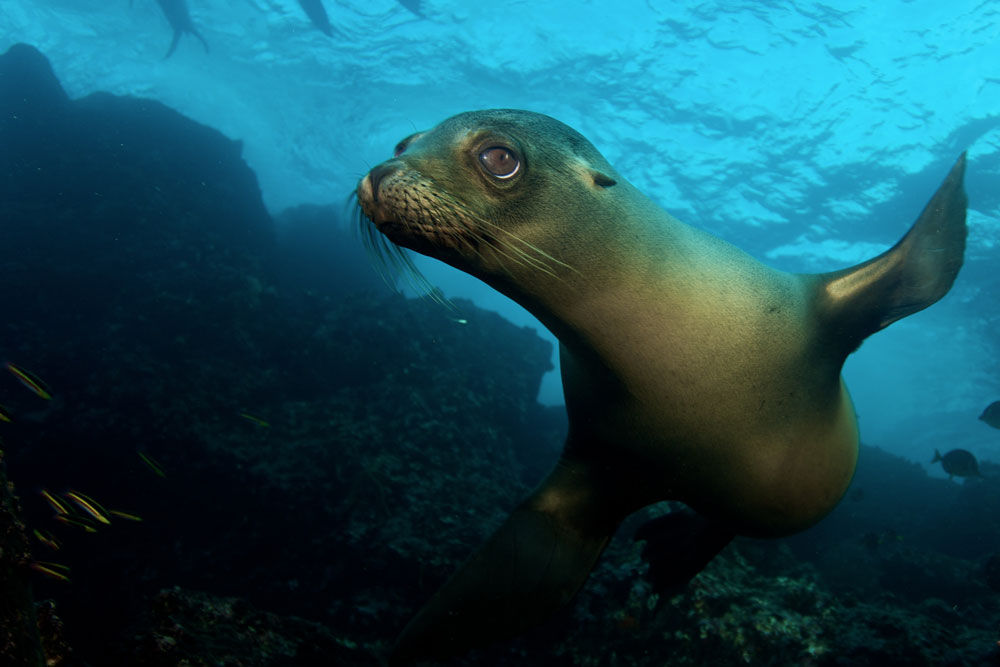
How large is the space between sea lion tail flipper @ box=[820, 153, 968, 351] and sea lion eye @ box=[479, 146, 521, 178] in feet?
4.71

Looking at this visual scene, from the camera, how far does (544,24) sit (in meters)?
16.6

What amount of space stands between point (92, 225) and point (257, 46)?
1954 centimetres

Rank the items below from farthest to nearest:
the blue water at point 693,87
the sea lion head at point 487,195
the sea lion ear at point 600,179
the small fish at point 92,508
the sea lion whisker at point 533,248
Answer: the blue water at point 693,87 < the small fish at point 92,508 < the sea lion ear at point 600,179 < the sea lion whisker at point 533,248 < the sea lion head at point 487,195

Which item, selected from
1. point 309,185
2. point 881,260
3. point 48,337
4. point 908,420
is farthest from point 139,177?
point 908,420

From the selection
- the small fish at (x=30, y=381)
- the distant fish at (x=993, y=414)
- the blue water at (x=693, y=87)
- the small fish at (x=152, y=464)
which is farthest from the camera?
the blue water at (x=693, y=87)

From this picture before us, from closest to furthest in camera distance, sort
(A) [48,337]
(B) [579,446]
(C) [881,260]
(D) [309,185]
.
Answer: (C) [881,260]
(B) [579,446]
(A) [48,337]
(D) [309,185]

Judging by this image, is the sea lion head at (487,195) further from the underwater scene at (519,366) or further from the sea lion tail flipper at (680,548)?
the sea lion tail flipper at (680,548)

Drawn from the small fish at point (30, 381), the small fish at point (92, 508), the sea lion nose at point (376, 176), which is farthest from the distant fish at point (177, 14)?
the sea lion nose at point (376, 176)

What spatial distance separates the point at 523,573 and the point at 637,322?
1359 millimetres

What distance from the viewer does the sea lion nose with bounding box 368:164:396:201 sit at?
1.53m

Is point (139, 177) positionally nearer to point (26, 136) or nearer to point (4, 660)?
point (26, 136)

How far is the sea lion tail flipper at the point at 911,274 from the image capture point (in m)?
1.89

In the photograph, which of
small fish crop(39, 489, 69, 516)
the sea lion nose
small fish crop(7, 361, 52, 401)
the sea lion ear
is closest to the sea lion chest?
the sea lion ear

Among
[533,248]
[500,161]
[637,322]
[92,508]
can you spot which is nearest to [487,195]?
[500,161]
